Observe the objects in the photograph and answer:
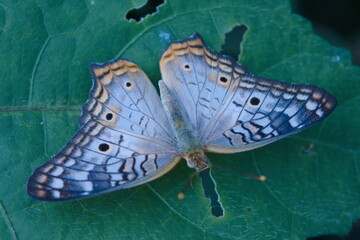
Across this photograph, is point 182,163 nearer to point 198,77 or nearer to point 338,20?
point 198,77

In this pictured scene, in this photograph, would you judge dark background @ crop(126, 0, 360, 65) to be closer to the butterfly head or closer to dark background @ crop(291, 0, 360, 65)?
dark background @ crop(291, 0, 360, 65)

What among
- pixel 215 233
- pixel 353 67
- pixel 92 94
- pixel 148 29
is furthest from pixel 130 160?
pixel 353 67

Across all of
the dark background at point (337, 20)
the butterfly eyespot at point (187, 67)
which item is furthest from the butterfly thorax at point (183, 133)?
the dark background at point (337, 20)

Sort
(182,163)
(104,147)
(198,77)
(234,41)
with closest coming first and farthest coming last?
(104,147), (182,163), (198,77), (234,41)

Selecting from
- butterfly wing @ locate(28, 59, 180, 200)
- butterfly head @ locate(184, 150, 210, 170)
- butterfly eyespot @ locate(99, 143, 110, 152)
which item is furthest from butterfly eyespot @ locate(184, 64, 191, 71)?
butterfly eyespot @ locate(99, 143, 110, 152)

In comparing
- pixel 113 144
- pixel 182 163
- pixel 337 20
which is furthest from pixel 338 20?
pixel 113 144

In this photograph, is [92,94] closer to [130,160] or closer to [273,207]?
[130,160]

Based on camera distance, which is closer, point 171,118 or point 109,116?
point 109,116
